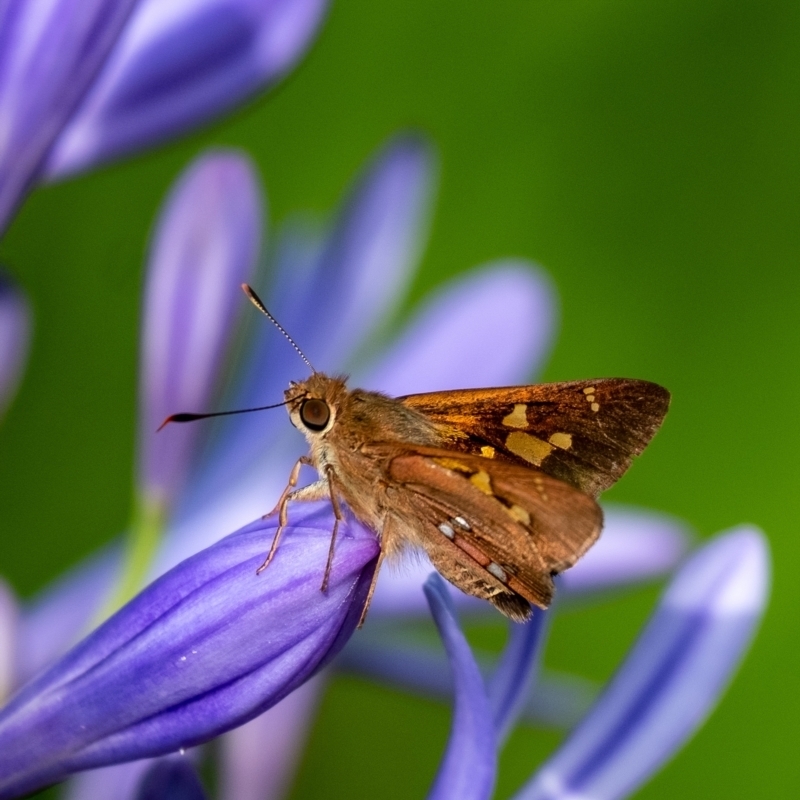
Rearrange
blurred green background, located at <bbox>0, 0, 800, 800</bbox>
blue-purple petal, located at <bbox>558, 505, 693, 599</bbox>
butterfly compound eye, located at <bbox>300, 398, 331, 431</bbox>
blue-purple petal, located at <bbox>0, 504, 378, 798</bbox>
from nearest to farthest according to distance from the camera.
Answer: blue-purple petal, located at <bbox>0, 504, 378, 798</bbox> < butterfly compound eye, located at <bbox>300, 398, 331, 431</bbox> < blue-purple petal, located at <bbox>558, 505, 693, 599</bbox> < blurred green background, located at <bbox>0, 0, 800, 800</bbox>

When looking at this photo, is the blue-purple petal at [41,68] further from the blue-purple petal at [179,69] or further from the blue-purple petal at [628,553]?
the blue-purple petal at [628,553]

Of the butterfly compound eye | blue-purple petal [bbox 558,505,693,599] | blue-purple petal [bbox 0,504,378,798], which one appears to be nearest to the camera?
blue-purple petal [bbox 0,504,378,798]

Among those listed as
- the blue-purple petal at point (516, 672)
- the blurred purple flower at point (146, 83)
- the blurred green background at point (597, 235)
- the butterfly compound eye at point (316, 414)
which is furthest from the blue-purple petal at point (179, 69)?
the blurred green background at point (597, 235)

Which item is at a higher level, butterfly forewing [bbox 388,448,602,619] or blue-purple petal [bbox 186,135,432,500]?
blue-purple petal [bbox 186,135,432,500]

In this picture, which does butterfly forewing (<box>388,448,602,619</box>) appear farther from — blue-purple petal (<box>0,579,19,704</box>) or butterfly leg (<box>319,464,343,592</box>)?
blue-purple petal (<box>0,579,19,704</box>)

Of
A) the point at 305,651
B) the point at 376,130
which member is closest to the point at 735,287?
the point at 376,130

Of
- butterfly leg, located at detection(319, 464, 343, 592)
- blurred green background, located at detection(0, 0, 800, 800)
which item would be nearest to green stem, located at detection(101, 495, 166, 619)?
butterfly leg, located at detection(319, 464, 343, 592)

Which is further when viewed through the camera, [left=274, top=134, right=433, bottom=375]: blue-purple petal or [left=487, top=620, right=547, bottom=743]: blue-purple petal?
[left=274, top=134, right=433, bottom=375]: blue-purple petal

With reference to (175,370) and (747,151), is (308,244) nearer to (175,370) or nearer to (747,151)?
(175,370)
